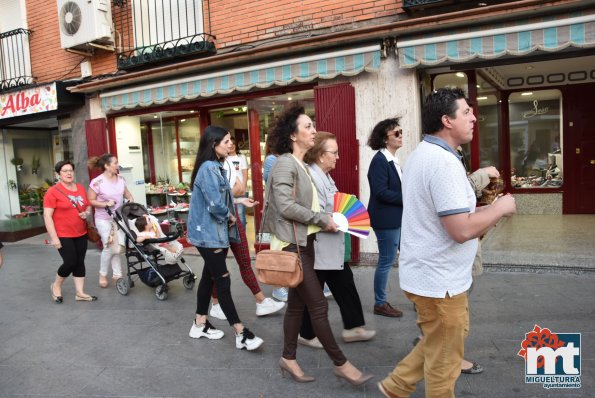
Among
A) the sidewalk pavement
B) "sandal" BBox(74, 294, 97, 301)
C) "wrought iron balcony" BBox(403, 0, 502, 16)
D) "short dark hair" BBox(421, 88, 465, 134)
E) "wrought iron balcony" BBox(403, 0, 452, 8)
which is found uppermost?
"wrought iron balcony" BBox(403, 0, 452, 8)

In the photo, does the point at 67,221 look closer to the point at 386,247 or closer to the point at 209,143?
the point at 209,143

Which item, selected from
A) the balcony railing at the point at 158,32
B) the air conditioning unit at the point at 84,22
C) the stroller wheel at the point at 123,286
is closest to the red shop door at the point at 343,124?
the balcony railing at the point at 158,32

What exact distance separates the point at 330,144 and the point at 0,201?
39.0 ft

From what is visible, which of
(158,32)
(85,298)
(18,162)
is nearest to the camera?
(85,298)

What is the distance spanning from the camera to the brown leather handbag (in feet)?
11.0

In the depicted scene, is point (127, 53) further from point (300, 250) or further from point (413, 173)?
point (413, 173)

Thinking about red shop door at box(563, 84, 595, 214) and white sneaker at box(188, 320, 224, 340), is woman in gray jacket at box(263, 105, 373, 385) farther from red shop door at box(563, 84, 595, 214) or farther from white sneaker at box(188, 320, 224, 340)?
red shop door at box(563, 84, 595, 214)

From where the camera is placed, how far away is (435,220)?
257 centimetres

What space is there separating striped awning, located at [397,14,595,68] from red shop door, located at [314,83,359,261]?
0.99 metres

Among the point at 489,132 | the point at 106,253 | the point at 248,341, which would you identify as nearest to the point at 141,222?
the point at 106,253

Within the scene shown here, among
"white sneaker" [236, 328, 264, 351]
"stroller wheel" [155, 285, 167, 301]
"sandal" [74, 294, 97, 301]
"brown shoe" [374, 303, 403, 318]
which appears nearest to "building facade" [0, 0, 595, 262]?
"brown shoe" [374, 303, 403, 318]

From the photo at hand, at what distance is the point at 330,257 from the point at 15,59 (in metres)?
10.7

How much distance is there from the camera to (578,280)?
229 inches

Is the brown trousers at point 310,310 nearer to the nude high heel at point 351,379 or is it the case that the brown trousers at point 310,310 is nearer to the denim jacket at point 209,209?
the nude high heel at point 351,379
